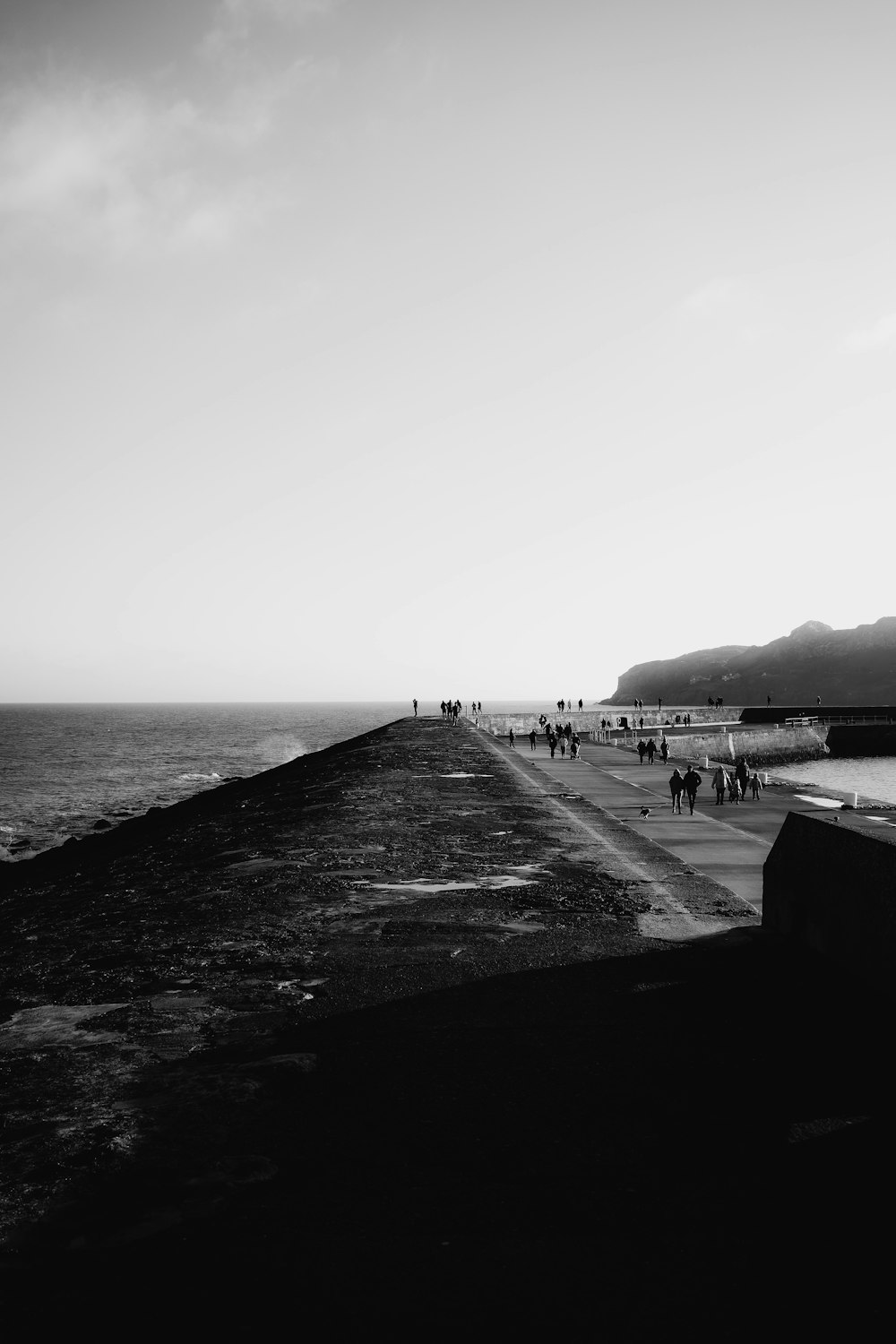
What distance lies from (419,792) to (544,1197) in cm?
1757

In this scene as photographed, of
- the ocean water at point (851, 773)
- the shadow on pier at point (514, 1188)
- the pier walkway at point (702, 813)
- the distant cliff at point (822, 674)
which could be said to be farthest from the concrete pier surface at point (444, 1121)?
the distant cliff at point (822, 674)

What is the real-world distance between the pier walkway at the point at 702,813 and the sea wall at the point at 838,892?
191 centimetres

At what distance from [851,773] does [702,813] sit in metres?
45.6

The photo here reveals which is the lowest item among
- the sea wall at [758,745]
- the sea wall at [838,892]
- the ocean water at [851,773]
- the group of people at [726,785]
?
the ocean water at [851,773]

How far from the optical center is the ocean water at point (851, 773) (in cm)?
5134

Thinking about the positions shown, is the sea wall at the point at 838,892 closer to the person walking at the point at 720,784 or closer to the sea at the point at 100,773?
the person walking at the point at 720,784

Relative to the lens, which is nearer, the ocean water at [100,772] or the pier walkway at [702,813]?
the pier walkway at [702,813]

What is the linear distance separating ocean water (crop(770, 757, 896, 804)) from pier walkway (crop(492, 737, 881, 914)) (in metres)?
19.9

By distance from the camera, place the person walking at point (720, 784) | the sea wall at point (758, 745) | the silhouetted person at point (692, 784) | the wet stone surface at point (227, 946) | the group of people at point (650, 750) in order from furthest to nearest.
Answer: the sea wall at point (758, 745) < the group of people at point (650, 750) < the person walking at point (720, 784) < the silhouetted person at point (692, 784) < the wet stone surface at point (227, 946)

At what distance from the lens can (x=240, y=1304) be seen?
3.18 m

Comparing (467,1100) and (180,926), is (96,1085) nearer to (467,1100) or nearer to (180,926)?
(467,1100)

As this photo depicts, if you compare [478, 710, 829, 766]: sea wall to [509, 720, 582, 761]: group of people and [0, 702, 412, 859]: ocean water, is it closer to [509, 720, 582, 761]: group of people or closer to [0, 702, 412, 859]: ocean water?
[509, 720, 582, 761]: group of people

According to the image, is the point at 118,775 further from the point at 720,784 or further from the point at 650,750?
the point at 720,784

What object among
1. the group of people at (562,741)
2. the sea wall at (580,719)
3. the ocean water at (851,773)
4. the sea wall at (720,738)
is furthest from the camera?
the sea wall at (580,719)
